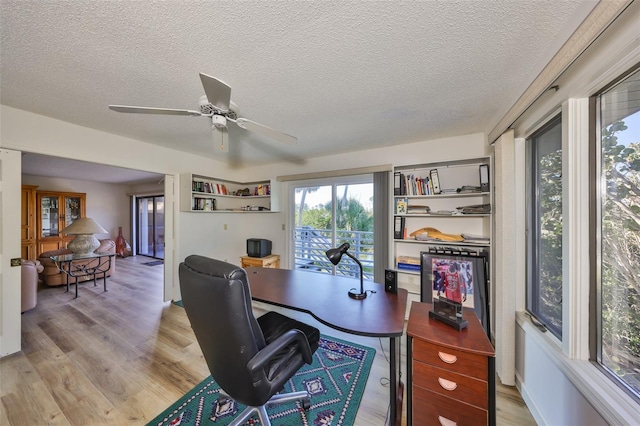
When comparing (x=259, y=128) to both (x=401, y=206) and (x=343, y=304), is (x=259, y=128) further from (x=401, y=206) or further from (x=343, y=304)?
(x=401, y=206)

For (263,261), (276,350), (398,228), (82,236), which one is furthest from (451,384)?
(82,236)

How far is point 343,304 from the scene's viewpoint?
152 centimetres

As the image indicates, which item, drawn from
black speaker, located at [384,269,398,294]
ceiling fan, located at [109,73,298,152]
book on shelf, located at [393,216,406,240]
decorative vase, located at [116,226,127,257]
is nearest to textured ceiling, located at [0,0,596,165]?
ceiling fan, located at [109,73,298,152]

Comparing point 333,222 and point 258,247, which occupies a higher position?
point 333,222

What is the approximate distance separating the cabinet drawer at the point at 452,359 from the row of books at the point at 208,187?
3534 mm

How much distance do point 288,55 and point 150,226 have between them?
7834mm

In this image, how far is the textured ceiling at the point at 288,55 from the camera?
41.6 inches

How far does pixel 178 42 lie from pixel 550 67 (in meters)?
2.12

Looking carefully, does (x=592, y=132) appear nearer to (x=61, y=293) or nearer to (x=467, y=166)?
(x=467, y=166)

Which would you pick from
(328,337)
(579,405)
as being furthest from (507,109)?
(328,337)

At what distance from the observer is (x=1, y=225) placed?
2.04m

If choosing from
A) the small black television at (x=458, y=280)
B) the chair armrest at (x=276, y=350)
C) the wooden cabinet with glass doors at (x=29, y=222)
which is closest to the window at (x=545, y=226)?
the small black television at (x=458, y=280)

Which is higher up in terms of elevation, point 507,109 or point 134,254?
point 507,109

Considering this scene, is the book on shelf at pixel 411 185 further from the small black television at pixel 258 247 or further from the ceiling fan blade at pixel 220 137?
the small black television at pixel 258 247
